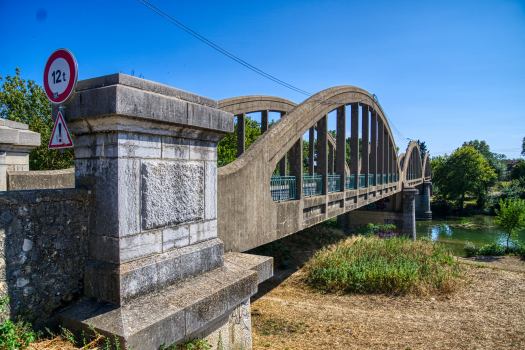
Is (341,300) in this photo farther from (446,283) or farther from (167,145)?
(167,145)

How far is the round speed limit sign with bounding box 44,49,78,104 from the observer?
246cm

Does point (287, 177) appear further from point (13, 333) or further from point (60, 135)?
point (13, 333)

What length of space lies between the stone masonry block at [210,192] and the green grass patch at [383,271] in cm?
741

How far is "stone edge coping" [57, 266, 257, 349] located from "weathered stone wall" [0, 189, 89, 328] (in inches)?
7.2

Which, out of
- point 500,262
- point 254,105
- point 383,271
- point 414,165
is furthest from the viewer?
point 414,165

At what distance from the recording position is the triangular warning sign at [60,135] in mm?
2488

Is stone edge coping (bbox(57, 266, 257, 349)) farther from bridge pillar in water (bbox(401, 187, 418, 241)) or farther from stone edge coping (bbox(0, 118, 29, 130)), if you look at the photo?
bridge pillar in water (bbox(401, 187, 418, 241))

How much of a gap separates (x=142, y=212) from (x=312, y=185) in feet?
23.4

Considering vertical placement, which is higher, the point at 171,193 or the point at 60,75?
the point at 60,75

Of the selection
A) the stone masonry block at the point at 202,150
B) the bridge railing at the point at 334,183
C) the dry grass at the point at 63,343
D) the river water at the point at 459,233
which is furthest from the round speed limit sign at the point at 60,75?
the river water at the point at 459,233

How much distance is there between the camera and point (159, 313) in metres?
2.41

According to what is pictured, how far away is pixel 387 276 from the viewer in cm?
930

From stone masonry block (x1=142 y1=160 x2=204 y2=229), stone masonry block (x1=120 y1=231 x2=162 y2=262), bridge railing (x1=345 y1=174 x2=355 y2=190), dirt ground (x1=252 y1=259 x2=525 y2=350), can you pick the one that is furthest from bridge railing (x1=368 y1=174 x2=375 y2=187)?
stone masonry block (x1=120 y1=231 x2=162 y2=262)

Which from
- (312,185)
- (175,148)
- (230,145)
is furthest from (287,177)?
(230,145)
